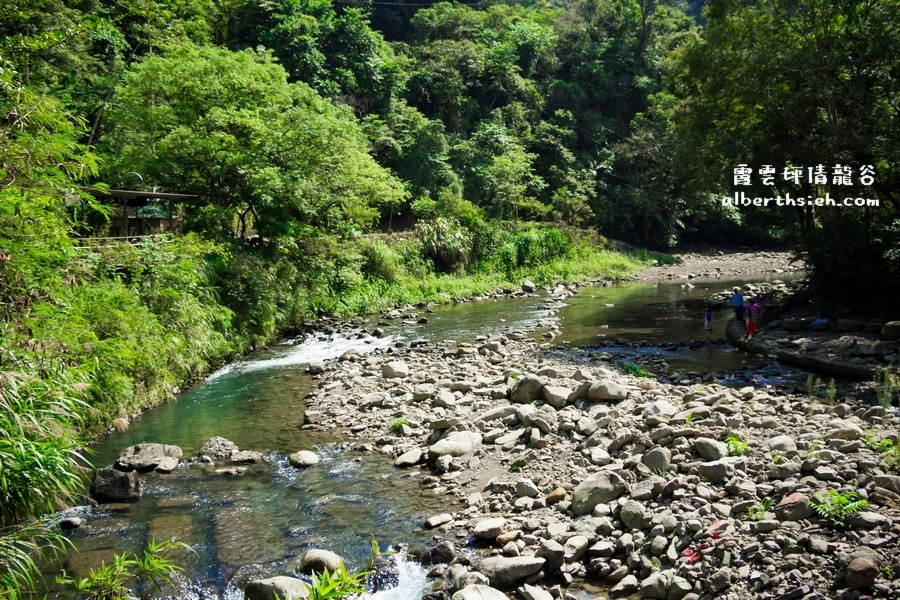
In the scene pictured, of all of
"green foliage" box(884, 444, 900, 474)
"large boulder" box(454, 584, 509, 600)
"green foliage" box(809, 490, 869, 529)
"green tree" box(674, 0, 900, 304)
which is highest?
"green tree" box(674, 0, 900, 304)

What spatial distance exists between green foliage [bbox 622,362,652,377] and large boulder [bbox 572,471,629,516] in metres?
6.10

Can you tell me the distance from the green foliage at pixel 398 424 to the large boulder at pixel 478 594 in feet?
16.0

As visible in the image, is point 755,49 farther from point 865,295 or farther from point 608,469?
point 608,469

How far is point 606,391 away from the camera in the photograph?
984 cm

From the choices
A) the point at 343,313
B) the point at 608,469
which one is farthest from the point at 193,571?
the point at 343,313

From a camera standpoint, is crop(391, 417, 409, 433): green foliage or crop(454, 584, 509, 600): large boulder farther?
crop(391, 417, 409, 433): green foliage

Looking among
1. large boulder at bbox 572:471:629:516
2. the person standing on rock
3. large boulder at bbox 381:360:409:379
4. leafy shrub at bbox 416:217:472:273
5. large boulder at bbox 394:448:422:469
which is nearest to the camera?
large boulder at bbox 572:471:629:516

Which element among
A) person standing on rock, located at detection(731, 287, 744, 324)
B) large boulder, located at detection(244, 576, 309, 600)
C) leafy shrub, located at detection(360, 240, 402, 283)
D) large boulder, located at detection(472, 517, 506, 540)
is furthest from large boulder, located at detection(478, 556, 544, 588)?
leafy shrub, located at detection(360, 240, 402, 283)

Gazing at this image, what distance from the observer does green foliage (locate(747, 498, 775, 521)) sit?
19.0ft

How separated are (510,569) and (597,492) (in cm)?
158

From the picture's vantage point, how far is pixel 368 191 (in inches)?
976

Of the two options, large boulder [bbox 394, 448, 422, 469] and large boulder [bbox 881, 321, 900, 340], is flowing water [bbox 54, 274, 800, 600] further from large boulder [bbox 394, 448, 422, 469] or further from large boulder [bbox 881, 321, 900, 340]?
large boulder [bbox 881, 321, 900, 340]

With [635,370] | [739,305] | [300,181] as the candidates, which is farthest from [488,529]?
[300,181]

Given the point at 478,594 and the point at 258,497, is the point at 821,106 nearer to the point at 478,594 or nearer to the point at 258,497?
the point at 478,594
